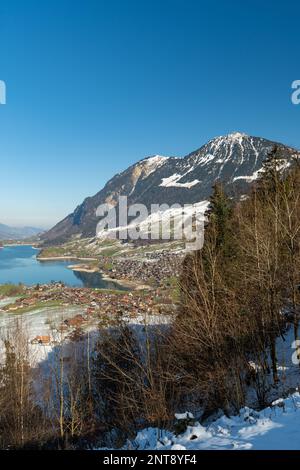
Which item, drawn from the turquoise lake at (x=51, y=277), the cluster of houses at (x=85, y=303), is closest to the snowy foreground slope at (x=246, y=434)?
the cluster of houses at (x=85, y=303)

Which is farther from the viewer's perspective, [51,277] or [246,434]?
[51,277]

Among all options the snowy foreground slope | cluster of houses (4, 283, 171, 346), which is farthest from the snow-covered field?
the snowy foreground slope

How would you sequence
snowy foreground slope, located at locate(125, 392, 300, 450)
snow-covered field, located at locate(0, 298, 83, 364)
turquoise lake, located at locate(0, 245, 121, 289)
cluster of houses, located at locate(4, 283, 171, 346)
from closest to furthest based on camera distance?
snowy foreground slope, located at locate(125, 392, 300, 450) → snow-covered field, located at locate(0, 298, 83, 364) → cluster of houses, located at locate(4, 283, 171, 346) → turquoise lake, located at locate(0, 245, 121, 289)

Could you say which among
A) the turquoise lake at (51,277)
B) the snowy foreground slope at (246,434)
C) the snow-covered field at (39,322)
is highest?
the snowy foreground slope at (246,434)

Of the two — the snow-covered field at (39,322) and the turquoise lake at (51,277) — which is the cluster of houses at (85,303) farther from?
the turquoise lake at (51,277)

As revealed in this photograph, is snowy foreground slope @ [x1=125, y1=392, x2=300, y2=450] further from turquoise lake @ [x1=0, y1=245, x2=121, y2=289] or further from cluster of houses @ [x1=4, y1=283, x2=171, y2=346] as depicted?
turquoise lake @ [x1=0, y1=245, x2=121, y2=289]

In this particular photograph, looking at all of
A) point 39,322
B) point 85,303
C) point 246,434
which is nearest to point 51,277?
point 85,303

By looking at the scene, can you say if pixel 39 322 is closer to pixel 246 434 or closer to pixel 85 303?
pixel 85 303

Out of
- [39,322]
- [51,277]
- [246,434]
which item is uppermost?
[246,434]
